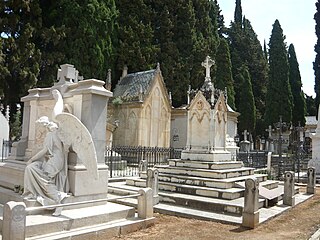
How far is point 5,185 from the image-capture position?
798 centimetres

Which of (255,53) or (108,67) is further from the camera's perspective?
(255,53)

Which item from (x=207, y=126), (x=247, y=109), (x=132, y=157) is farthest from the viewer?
(x=247, y=109)

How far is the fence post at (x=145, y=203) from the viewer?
22.7 feet

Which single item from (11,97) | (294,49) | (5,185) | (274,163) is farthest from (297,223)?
(294,49)

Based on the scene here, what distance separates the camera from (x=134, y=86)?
22938 millimetres

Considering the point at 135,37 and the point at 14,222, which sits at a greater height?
the point at 135,37

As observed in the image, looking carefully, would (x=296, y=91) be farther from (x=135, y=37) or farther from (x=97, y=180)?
(x=97, y=180)

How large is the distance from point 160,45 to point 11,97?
13.8m

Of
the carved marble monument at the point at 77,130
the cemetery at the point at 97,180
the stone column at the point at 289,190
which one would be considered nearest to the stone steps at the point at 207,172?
the cemetery at the point at 97,180

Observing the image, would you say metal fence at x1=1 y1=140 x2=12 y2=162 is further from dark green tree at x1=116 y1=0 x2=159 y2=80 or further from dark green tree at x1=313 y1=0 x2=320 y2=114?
dark green tree at x1=313 y1=0 x2=320 y2=114

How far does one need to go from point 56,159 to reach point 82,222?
54.6 inches

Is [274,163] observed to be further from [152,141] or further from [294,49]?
[294,49]

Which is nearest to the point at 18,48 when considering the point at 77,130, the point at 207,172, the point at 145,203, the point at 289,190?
the point at 207,172

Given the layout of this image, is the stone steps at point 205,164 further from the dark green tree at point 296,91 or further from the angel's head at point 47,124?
the dark green tree at point 296,91
